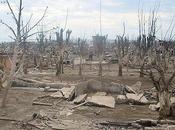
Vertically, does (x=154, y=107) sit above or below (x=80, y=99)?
below

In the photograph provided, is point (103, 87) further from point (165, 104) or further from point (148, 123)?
point (148, 123)

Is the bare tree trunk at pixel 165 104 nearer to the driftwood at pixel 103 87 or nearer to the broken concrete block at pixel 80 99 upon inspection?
the broken concrete block at pixel 80 99

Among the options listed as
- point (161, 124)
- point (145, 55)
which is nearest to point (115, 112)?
point (161, 124)

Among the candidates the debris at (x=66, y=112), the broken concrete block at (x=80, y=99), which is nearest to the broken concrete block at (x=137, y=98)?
the broken concrete block at (x=80, y=99)

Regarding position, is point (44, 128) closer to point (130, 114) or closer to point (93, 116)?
point (93, 116)

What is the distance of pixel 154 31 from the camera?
23172 millimetres

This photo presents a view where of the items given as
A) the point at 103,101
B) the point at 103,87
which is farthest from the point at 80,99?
the point at 103,87

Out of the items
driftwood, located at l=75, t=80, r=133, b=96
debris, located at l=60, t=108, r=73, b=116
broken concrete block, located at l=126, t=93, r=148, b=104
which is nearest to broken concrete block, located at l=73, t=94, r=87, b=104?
driftwood, located at l=75, t=80, r=133, b=96

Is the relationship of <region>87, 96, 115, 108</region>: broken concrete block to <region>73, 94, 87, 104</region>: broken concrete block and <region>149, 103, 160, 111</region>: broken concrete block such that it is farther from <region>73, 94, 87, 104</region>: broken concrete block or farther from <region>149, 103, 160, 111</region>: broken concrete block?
<region>149, 103, 160, 111</region>: broken concrete block

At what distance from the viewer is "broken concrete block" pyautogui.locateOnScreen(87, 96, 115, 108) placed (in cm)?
1459

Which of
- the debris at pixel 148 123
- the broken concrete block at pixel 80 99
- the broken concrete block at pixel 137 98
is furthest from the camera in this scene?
the broken concrete block at pixel 137 98

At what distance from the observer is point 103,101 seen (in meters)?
15.0

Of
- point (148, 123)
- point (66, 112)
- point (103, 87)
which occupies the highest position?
point (103, 87)

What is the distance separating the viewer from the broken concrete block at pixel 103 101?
14586mm
